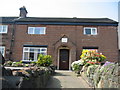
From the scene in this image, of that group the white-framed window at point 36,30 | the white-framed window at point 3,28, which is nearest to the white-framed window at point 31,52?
the white-framed window at point 36,30

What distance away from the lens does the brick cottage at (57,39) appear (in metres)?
14.6

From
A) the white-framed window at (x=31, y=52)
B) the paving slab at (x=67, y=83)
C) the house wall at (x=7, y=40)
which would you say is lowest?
the paving slab at (x=67, y=83)

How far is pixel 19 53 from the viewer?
49.3ft

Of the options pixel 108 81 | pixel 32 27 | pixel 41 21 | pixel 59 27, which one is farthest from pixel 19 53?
pixel 108 81

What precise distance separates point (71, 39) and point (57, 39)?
1865 mm

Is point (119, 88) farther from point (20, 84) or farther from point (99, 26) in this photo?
point (99, 26)

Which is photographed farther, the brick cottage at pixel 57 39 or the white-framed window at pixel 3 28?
the white-framed window at pixel 3 28

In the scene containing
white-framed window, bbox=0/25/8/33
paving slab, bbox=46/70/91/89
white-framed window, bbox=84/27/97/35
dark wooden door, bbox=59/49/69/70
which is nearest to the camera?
paving slab, bbox=46/70/91/89

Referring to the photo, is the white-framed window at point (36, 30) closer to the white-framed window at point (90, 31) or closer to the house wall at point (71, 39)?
the house wall at point (71, 39)

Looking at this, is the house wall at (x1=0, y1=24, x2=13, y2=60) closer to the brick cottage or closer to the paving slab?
the brick cottage

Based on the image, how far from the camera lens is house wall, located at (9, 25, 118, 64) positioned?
14677 mm

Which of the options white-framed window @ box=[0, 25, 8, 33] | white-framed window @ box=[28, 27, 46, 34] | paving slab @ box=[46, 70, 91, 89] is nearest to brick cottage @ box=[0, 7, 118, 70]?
white-framed window @ box=[28, 27, 46, 34]

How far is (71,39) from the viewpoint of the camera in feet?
49.4

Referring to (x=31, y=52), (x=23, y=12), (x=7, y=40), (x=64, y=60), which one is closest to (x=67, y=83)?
(x=64, y=60)
